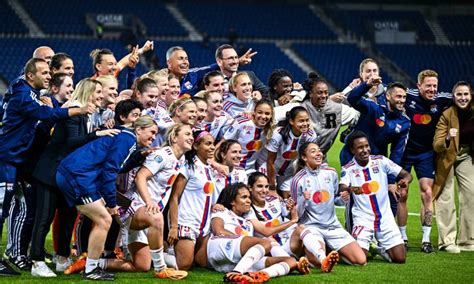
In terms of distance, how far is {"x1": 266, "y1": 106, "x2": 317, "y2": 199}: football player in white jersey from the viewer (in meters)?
10.5

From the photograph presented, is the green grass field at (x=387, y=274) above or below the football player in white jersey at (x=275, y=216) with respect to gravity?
below

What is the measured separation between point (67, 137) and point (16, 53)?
27.5 meters

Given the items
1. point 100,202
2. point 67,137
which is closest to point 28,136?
point 67,137

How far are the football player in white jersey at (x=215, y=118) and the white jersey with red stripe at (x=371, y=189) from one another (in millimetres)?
1479

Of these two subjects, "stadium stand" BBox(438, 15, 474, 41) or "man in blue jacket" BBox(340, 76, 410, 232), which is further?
"stadium stand" BBox(438, 15, 474, 41)

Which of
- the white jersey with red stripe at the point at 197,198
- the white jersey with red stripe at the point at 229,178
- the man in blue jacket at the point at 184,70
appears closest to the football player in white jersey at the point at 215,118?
the white jersey with red stripe at the point at 229,178

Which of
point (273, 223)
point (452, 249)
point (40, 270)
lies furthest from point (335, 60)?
point (40, 270)

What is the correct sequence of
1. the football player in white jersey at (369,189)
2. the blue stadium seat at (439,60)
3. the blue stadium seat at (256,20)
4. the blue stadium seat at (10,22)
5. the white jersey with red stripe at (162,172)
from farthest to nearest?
1. the blue stadium seat at (256,20)
2. the blue stadium seat at (439,60)
3. the blue stadium seat at (10,22)
4. the football player in white jersey at (369,189)
5. the white jersey with red stripe at (162,172)

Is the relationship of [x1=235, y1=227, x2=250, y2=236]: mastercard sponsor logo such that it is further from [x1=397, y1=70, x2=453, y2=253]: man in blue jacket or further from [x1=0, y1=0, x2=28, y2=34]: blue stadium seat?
[x1=0, y1=0, x2=28, y2=34]: blue stadium seat

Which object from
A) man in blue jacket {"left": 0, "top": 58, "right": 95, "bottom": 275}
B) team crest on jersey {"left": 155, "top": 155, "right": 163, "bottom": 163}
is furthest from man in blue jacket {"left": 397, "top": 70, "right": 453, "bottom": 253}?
man in blue jacket {"left": 0, "top": 58, "right": 95, "bottom": 275}

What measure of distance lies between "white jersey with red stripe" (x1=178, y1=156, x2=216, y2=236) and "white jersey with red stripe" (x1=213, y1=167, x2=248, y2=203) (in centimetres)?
9

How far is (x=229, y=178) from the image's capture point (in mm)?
9977

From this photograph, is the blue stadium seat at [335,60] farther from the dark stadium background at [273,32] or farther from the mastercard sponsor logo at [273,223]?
the mastercard sponsor logo at [273,223]

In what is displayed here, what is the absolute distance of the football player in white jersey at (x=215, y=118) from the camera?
10.4 metres
